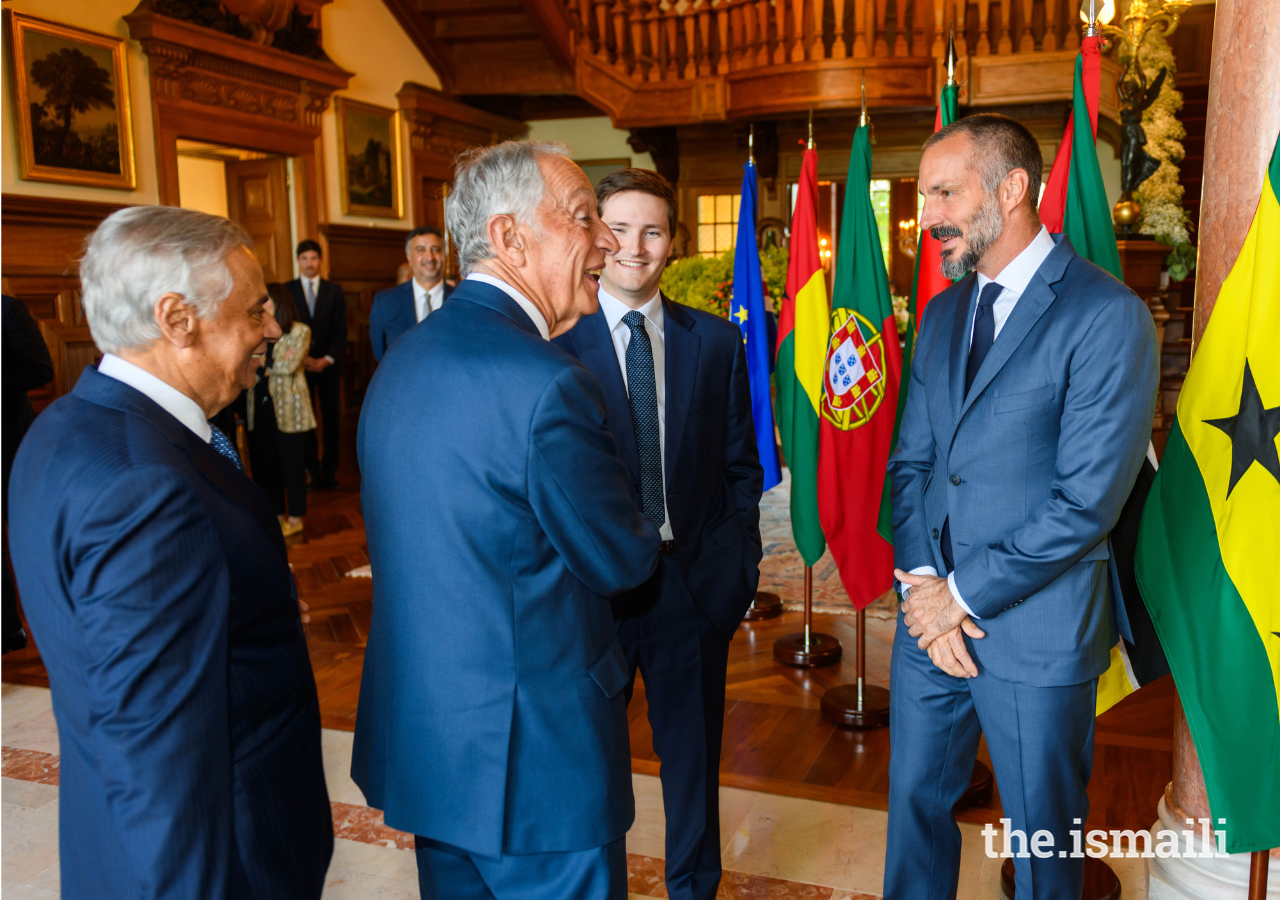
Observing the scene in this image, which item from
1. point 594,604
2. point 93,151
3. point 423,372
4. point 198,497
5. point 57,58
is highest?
point 57,58

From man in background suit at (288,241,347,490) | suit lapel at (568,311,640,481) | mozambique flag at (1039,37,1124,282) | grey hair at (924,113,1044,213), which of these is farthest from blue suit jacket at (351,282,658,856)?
man in background suit at (288,241,347,490)

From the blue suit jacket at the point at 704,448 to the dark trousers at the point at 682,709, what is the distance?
55 millimetres

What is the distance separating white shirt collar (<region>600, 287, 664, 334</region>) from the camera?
2.22 m

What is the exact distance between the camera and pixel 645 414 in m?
2.21

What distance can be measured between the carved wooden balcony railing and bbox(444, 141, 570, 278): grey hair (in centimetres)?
793

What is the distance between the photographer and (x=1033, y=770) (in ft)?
6.10

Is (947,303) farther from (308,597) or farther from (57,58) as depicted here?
(57,58)

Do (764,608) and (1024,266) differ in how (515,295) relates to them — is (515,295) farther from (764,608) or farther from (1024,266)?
(764,608)

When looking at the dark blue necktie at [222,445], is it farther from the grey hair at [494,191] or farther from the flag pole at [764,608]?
the flag pole at [764,608]

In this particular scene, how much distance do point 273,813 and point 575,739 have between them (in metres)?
0.44

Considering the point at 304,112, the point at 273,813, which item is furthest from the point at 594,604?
the point at 304,112

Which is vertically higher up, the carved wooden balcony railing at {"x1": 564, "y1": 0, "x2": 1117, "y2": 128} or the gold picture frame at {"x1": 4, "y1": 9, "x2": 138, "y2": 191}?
the carved wooden balcony railing at {"x1": 564, "y1": 0, "x2": 1117, "y2": 128}

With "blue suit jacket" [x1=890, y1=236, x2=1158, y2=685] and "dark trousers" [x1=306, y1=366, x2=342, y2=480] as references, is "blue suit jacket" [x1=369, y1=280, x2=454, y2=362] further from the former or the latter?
"blue suit jacket" [x1=890, y1=236, x2=1158, y2=685]

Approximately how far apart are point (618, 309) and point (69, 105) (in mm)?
5757
